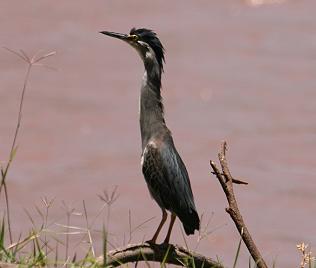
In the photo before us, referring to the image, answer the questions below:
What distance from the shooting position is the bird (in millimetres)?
6449

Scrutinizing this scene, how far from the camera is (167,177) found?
6.50m

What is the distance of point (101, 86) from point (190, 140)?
143 centimetres

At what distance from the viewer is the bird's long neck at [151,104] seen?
21.9 ft

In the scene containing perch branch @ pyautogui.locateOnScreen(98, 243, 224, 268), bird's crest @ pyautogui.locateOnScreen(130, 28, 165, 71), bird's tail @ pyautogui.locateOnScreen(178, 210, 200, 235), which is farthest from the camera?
bird's crest @ pyautogui.locateOnScreen(130, 28, 165, 71)

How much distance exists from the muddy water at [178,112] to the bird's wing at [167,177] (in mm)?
4448

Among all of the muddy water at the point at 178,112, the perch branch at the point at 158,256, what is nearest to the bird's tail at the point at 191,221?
the perch branch at the point at 158,256

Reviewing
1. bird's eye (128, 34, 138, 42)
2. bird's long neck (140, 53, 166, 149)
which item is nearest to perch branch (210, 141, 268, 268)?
bird's long neck (140, 53, 166, 149)

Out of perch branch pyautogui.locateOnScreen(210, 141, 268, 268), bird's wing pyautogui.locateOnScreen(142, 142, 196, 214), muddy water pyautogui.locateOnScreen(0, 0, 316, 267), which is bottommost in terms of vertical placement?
perch branch pyautogui.locateOnScreen(210, 141, 268, 268)

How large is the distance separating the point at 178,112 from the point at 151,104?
727 cm

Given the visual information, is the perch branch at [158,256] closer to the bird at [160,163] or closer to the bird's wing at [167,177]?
the bird at [160,163]

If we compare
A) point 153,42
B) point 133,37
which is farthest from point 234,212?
point 133,37

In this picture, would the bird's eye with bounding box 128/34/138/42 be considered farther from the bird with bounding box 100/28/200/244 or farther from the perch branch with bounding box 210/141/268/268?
the perch branch with bounding box 210/141/268/268

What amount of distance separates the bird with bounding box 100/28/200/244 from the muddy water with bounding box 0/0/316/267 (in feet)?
14.0

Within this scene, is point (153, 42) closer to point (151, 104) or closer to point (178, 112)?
point (151, 104)
